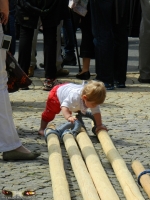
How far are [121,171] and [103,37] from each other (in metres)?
4.51

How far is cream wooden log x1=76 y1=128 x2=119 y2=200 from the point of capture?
14.9ft

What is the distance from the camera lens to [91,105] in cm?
631

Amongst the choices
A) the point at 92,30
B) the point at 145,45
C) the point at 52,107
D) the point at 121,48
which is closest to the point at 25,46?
the point at 92,30

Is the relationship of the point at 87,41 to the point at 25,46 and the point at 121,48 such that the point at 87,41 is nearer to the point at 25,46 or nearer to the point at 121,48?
the point at 121,48

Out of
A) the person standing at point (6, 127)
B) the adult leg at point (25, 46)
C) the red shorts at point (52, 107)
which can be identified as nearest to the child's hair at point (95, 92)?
the red shorts at point (52, 107)

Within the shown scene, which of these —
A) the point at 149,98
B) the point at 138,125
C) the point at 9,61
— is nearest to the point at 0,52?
the point at 9,61

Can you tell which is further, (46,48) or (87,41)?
(87,41)

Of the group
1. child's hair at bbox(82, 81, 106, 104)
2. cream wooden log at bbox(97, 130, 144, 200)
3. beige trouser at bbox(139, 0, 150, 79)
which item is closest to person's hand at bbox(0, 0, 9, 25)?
child's hair at bbox(82, 81, 106, 104)

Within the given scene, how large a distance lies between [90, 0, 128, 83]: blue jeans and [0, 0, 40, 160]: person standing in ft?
12.2

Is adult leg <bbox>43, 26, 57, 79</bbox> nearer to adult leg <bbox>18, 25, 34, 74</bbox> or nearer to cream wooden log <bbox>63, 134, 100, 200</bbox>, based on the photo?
adult leg <bbox>18, 25, 34, 74</bbox>

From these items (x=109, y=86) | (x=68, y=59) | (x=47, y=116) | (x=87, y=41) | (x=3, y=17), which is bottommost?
(x=68, y=59)

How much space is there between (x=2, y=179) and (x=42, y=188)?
1.19 feet

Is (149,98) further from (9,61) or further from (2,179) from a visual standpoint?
(2,179)

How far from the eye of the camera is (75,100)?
6.49 metres
